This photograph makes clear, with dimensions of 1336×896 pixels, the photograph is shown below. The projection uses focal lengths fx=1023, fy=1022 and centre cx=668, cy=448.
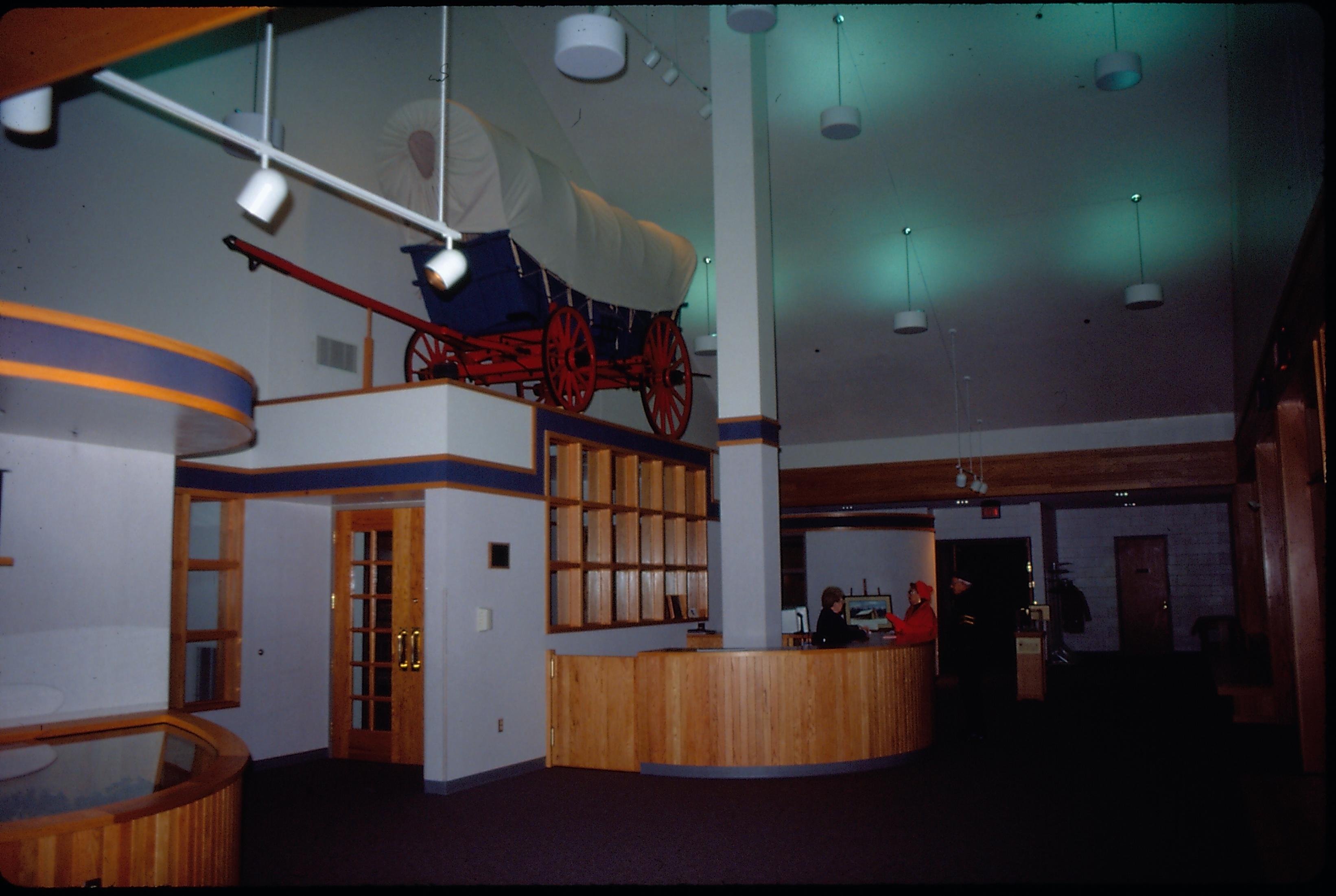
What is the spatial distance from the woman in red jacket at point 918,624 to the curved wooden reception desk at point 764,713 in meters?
1.06

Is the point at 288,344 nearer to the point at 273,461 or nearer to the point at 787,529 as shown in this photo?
the point at 273,461

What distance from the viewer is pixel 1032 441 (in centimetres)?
1437

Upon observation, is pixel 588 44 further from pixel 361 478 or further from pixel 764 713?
pixel 764 713

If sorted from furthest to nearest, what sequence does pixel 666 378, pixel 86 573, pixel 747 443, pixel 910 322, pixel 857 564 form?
pixel 857 564, pixel 910 322, pixel 666 378, pixel 747 443, pixel 86 573

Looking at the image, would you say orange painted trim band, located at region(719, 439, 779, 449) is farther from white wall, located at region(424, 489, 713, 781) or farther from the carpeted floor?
the carpeted floor

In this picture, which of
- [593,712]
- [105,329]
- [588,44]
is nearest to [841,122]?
[588,44]

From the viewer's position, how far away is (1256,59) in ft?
21.2

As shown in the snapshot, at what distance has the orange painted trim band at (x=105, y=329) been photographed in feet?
12.7

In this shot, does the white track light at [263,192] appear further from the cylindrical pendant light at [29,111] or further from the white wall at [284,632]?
the white wall at [284,632]

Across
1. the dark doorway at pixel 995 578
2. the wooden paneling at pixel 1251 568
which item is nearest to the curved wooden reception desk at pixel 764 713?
the wooden paneling at pixel 1251 568

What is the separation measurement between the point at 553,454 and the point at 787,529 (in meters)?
6.04

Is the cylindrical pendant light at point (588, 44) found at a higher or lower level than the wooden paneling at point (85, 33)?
higher

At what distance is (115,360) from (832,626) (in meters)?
5.59

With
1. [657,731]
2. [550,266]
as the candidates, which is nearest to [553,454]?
[550,266]
